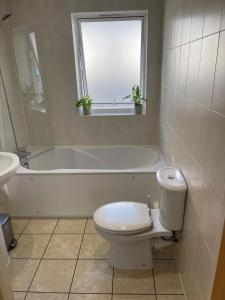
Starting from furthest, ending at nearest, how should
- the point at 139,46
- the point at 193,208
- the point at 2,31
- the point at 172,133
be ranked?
the point at 139,46
the point at 2,31
the point at 172,133
the point at 193,208

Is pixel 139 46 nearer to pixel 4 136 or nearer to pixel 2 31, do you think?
pixel 2 31

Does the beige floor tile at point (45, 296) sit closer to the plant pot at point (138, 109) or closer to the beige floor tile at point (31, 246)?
the beige floor tile at point (31, 246)

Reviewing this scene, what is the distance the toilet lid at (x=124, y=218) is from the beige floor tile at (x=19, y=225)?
958 millimetres

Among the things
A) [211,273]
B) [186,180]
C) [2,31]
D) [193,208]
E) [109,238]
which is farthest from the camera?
[2,31]

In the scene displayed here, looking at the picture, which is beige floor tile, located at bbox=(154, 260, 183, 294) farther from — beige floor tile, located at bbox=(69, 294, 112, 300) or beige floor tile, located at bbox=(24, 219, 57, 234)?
beige floor tile, located at bbox=(24, 219, 57, 234)

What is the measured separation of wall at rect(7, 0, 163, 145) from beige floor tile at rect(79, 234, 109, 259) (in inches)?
47.5

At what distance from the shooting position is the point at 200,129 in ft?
3.88

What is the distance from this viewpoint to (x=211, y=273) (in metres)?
1.02

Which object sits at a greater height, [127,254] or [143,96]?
[143,96]

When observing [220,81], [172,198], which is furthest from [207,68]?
[172,198]

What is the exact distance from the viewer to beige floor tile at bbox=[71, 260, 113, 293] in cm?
156

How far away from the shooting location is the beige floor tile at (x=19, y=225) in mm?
2158

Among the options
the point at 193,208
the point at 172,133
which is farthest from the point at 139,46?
the point at 193,208

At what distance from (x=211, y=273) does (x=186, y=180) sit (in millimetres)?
558
